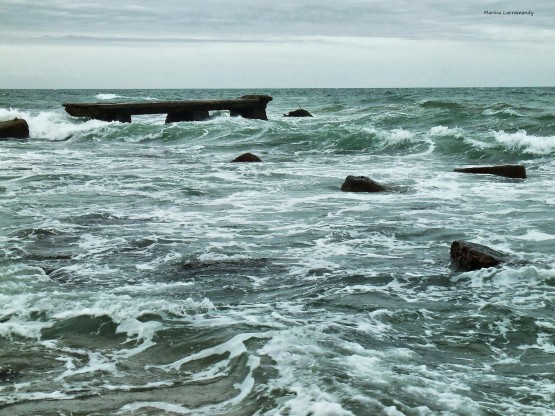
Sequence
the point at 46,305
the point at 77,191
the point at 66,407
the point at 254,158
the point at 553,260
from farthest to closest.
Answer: the point at 254,158 < the point at 77,191 < the point at 553,260 < the point at 46,305 < the point at 66,407

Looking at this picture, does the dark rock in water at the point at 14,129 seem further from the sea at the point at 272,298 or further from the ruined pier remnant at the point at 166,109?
the sea at the point at 272,298

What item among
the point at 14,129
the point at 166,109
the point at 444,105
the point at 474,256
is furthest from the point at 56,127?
the point at 474,256

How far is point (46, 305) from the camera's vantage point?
5.57 m

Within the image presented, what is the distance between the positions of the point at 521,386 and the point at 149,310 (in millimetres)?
2700

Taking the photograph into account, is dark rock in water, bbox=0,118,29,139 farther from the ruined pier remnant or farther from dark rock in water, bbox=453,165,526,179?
dark rock in water, bbox=453,165,526,179

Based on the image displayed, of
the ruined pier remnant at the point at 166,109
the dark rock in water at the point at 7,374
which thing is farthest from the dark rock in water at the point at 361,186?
the ruined pier remnant at the point at 166,109

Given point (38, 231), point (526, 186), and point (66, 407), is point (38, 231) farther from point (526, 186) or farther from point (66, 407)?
point (526, 186)

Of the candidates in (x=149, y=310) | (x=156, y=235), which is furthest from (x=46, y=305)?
(x=156, y=235)

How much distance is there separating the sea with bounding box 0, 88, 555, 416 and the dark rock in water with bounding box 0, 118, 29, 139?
11.3 m

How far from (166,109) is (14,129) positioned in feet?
18.5

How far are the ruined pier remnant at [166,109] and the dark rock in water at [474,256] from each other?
21003 mm

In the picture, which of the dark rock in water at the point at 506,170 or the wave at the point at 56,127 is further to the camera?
the wave at the point at 56,127

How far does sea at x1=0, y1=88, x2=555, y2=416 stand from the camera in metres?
4.07

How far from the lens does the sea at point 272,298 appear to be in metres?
4.07
